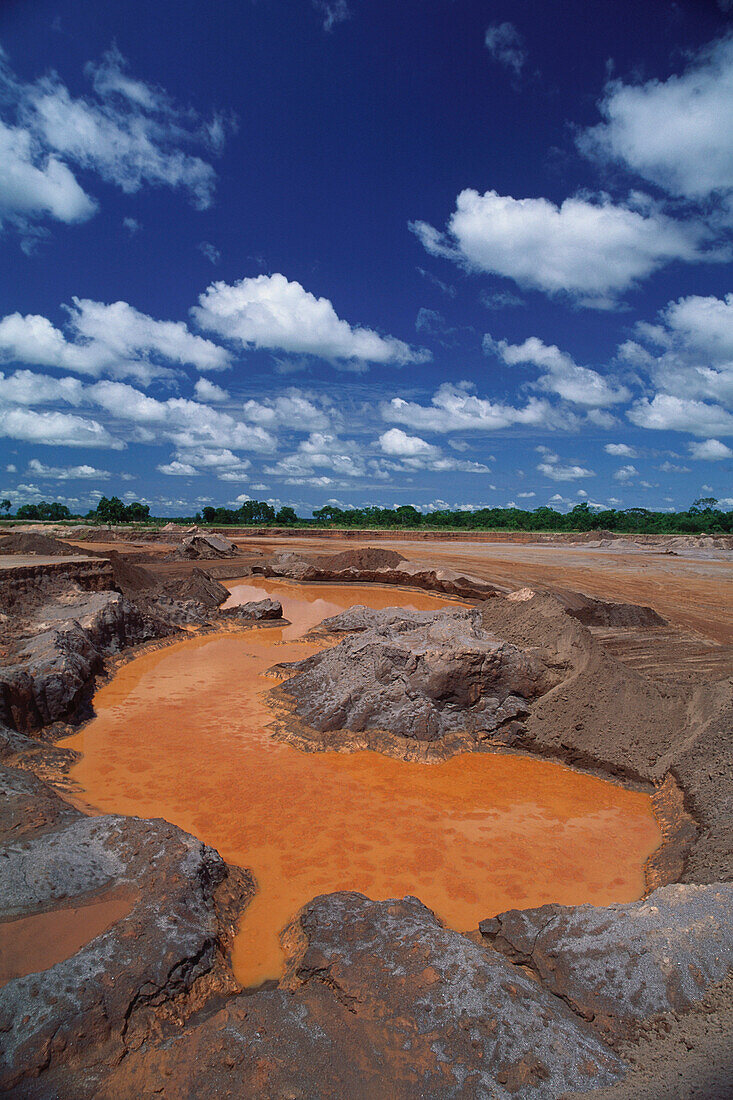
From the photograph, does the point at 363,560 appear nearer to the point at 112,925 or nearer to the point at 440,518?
the point at 112,925

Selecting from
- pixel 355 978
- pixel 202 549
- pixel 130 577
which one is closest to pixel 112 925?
pixel 355 978

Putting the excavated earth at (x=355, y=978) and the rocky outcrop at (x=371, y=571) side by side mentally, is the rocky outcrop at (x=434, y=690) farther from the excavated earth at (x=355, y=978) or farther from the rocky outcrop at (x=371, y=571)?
the rocky outcrop at (x=371, y=571)

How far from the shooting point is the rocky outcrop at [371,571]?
2028cm

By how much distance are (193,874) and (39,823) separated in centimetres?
127

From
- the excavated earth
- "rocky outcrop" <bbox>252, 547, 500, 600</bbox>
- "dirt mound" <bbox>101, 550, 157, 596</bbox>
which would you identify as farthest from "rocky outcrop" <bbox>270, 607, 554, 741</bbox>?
"rocky outcrop" <bbox>252, 547, 500, 600</bbox>

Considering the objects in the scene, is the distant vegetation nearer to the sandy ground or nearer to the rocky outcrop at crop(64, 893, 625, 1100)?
the sandy ground

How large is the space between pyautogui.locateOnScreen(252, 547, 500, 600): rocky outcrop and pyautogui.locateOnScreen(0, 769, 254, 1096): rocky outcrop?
16175mm

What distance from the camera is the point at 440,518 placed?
6744 centimetres

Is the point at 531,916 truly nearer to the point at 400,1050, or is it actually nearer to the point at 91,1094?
the point at 400,1050

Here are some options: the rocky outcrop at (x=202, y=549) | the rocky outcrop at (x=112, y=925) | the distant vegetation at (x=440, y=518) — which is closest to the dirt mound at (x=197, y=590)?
the rocky outcrop at (x=202, y=549)

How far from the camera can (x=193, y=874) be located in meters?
3.68

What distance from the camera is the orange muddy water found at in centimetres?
422

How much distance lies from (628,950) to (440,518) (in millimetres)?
65261

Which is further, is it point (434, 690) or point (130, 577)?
point (130, 577)
